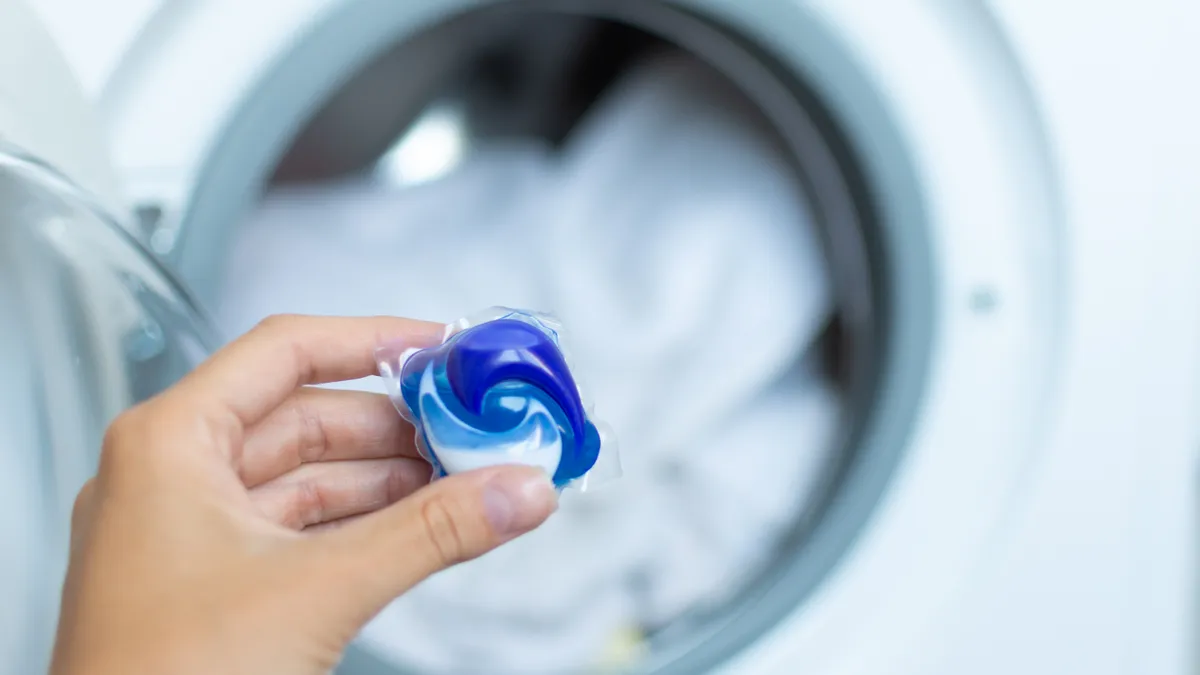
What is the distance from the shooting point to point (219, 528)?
0.33m

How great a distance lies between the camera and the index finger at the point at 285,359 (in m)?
0.38

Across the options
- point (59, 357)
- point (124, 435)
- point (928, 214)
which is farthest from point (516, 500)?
point (928, 214)

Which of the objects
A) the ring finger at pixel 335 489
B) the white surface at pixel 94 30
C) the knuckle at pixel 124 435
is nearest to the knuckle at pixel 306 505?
the ring finger at pixel 335 489

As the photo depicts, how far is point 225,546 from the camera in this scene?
0.33 metres

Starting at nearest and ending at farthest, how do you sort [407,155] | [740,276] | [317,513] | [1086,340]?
[317,513] → [1086,340] → [740,276] → [407,155]

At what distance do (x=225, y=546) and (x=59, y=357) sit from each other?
0.20 metres

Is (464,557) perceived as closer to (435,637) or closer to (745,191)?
(435,637)

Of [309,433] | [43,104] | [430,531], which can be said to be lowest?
[430,531]

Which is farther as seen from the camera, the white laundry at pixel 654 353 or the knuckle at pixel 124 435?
the white laundry at pixel 654 353

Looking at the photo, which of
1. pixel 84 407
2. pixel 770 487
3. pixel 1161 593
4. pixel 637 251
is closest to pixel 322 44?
pixel 84 407

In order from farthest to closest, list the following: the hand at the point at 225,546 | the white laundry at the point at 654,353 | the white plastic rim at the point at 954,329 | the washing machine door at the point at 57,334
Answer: the white laundry at the point at 654,353, the white plastic rim at the point at 954,329, the washing machine door at the point at 57,334, the hand at the point at 225,546

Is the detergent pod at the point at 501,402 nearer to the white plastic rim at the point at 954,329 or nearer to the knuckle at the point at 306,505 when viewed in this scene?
the knuckle at the point at 306,505

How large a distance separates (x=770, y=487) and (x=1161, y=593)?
10.7 inches

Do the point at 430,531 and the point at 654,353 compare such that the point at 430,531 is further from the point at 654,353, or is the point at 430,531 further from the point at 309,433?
the point at 654,353
